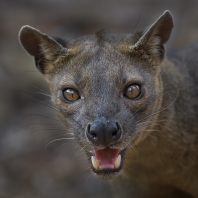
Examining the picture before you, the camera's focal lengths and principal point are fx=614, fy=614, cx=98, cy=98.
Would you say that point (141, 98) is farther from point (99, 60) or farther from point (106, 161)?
point (106, 161)

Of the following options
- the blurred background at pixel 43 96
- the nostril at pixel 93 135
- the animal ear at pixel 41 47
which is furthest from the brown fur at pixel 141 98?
the blurred background at pixel 43 96

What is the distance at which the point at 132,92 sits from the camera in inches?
205

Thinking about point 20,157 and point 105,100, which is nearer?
point 105,100

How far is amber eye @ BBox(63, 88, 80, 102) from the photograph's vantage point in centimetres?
522

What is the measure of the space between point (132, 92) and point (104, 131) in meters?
0.62

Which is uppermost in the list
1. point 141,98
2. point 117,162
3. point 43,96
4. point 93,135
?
point 141,98

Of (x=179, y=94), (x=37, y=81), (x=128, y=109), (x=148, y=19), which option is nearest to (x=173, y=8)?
(x=148, y=19)

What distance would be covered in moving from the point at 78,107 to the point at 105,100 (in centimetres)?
29

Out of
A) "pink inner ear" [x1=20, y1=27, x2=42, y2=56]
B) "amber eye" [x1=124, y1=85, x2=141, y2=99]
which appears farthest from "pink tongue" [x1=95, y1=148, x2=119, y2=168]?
"pink inner ear" [x1=20, y1=27, x2=42, y2=56]

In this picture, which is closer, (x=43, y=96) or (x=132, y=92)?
(x=132, y=92)

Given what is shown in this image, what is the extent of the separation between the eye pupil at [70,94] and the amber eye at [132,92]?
420 mm

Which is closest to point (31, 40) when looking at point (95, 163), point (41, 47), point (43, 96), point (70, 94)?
point (41, 47)

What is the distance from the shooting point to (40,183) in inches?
306

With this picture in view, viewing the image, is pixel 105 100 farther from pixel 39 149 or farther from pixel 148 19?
pixel 148 19
